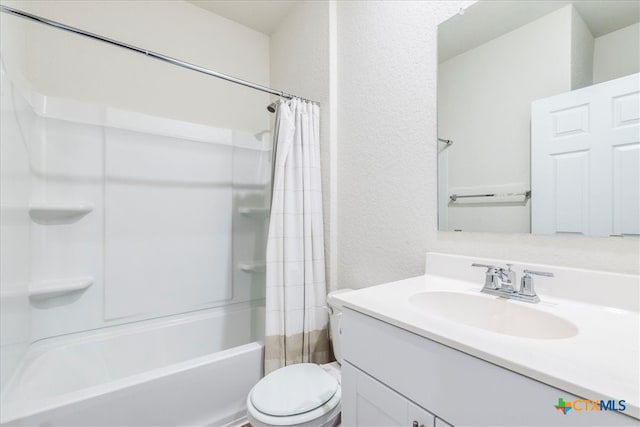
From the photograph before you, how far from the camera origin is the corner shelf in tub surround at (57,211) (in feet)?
4.86

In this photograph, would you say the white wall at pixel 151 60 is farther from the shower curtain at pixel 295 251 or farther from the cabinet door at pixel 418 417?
the cabinet door at pixel 418 417

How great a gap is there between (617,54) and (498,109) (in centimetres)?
31

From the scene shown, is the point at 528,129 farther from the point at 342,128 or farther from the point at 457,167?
the point at 342,128

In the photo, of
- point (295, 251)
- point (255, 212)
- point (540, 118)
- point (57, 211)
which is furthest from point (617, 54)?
point (57, 211)

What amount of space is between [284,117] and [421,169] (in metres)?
0.84

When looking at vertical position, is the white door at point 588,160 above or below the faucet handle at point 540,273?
above

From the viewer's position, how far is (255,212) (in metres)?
2.26

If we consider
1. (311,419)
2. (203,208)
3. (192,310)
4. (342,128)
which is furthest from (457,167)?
(192,310)

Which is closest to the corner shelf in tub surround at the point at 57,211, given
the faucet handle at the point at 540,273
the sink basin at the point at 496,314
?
the sink basin at the point at 496,314

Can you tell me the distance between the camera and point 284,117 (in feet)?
5.32

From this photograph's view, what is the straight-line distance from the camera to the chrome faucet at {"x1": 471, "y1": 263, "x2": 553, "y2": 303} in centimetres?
87

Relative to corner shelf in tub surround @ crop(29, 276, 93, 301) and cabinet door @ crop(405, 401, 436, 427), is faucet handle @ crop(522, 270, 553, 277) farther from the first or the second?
corner shelf in tub surround @ crop(29, 276, 93, 301)

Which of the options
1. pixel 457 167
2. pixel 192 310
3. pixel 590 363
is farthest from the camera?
pixel 192 310

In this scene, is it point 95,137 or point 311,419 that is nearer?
point 311,419
